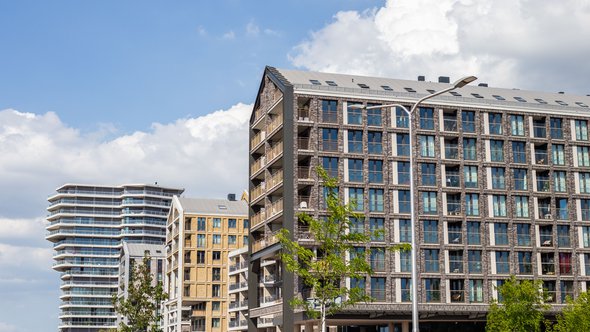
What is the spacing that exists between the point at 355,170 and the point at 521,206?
17589 millimetres

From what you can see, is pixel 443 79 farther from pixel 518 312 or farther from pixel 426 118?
pixel 518 312

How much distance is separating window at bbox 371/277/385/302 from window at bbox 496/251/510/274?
1211 cm

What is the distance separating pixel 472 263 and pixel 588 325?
17.7m

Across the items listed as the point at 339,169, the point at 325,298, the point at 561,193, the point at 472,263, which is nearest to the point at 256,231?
the point at 339,169

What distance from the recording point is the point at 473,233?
81750mm

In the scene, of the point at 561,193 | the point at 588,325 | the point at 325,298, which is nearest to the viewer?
the point at 325,298

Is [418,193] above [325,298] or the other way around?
above

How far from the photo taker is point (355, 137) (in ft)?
262

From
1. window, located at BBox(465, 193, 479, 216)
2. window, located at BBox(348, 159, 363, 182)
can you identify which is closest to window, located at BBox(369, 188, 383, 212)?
window, located at BBox(348, 159, 363, 182)

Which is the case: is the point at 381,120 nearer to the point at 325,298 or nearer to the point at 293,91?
the point at 293,91

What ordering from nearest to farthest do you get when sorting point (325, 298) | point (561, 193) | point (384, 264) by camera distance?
1. point (325, 298)
2. point (384, 264)
3. point (561, 193)

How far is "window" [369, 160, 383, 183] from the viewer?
79.8 metres

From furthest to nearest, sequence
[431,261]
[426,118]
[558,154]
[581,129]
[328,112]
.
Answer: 1. [581,129]
2. [558,154]
3. [426,118]
4. [431,261]
5. [328,112]

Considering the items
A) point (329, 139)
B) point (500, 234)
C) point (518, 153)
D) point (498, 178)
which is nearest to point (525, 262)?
point (500, 234)
